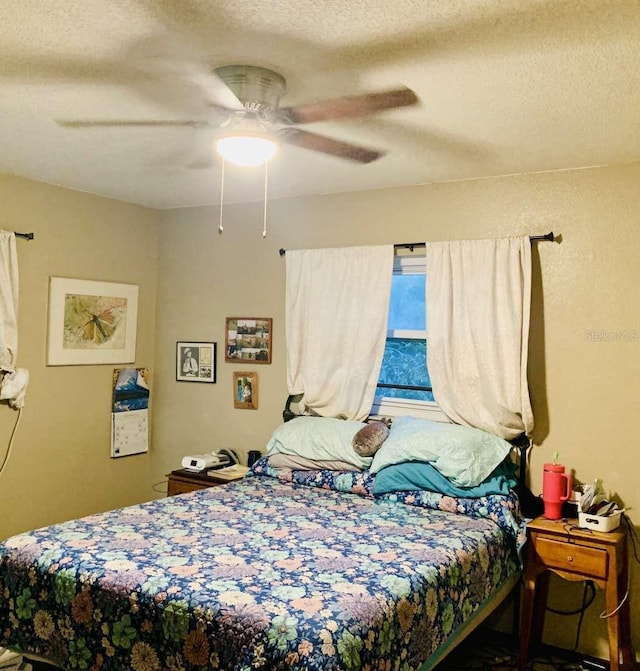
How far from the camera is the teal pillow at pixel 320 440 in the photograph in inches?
141

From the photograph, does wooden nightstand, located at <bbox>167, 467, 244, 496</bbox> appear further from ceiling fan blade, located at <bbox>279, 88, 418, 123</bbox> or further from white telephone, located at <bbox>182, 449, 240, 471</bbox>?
ceiling fan blade, located at <bbox>279, 88, 418, 123</bbox>

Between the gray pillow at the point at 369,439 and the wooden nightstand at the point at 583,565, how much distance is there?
2.96 feet

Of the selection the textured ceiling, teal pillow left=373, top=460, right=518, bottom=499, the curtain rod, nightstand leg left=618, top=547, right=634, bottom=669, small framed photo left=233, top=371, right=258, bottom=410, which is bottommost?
nightstand leg left=618, top=547, right=634, bottom=669

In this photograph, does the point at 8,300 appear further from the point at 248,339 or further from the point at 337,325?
the point at 337,325

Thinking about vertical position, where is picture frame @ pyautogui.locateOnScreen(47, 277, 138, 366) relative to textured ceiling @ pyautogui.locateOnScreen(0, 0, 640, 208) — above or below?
below

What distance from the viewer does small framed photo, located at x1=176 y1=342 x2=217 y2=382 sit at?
4.58 metres

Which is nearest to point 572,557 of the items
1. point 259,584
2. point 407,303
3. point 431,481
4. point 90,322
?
point 431,481

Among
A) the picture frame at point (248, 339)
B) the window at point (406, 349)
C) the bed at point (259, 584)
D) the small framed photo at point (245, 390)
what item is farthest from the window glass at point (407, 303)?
the bed at point (259, 584)

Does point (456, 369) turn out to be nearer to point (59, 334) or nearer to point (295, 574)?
→ point (295, 574)

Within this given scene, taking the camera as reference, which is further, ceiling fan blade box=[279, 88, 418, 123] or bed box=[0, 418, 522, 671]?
ceiling fan blade box=[279, 88, 418, 123]

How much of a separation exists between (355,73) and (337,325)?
1.96 meters

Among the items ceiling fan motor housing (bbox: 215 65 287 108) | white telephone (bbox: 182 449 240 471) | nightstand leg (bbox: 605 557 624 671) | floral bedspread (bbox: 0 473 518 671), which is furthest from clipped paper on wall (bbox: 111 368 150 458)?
nightstand leg (bbox: 605 557 624 671)

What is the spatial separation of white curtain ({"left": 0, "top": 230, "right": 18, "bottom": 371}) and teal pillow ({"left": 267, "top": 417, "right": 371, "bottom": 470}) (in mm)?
1619

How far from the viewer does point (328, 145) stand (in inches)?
120
